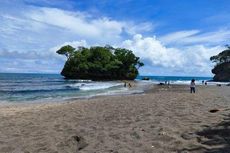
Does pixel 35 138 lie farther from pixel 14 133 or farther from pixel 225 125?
pixel 225 125

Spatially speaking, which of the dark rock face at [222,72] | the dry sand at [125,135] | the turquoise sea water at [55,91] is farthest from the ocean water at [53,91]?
the dark rock face at [222,72]

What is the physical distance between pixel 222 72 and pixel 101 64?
1629 inches

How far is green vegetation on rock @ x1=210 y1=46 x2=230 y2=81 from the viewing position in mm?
109625

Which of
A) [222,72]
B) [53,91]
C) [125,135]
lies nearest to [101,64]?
[222,72]

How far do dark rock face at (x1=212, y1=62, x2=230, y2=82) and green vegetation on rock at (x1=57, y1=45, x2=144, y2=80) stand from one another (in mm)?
26034

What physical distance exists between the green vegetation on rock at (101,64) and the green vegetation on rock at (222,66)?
26.6 meters

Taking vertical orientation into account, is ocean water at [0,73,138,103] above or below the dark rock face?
below

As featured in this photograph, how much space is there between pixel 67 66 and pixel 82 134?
100749mm

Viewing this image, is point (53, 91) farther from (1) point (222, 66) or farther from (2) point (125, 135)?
(1) point (222, 66)

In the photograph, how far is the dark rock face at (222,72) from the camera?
356 feet

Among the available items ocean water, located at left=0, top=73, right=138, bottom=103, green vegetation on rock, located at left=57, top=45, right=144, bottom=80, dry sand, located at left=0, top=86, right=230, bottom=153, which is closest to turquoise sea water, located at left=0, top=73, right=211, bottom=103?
ocean water, located at left=0, top=73, right=138, bottom=103

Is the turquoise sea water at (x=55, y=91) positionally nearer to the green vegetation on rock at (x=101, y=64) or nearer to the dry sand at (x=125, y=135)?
the dry sand at (x=125, y=135)

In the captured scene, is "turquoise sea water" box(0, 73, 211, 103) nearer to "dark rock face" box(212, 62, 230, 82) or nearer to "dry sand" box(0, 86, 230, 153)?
"dry sand" box(0, 86, 230, 153)

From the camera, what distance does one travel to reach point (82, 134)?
1013 centimetres
